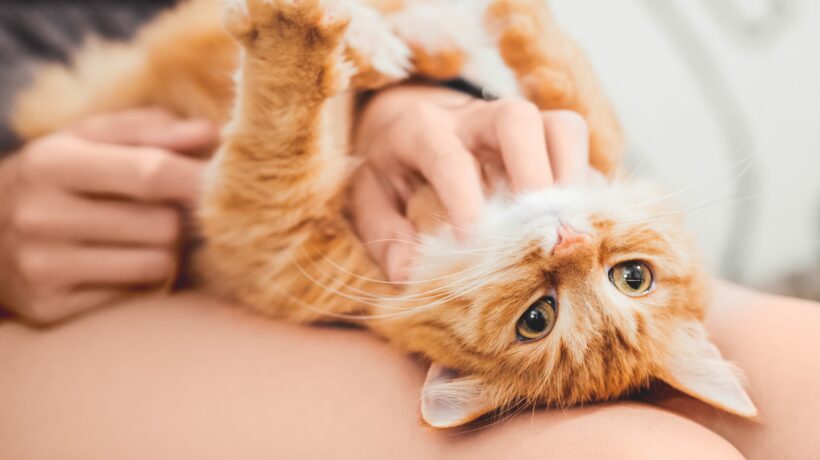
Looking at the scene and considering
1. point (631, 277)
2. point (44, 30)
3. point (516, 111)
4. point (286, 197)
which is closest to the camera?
point (516, 111)

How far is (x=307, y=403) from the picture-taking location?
2.73ft

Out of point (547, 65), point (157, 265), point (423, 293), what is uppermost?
point (547, 65)

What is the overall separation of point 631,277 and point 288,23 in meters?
0.67

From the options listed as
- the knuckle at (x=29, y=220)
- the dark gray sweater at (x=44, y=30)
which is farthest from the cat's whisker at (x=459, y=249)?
the dark gray sweater at (x=44, y=30)

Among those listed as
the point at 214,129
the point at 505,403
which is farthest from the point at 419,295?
the point at 214,129

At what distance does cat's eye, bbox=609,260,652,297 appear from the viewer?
0.90 m

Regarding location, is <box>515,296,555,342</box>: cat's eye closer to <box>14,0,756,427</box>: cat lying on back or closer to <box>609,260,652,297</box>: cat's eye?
<box>14,0,756,427</box>: cat lying on back

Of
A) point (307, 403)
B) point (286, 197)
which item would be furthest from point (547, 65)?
point (307, 403)

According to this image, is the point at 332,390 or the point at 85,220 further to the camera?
the point at 85,220

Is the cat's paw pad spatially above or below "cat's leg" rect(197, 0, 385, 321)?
above

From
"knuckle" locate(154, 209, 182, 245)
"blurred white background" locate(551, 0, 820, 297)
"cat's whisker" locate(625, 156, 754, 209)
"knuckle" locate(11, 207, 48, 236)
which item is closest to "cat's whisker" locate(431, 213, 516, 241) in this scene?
"cat's whisker" locate(625, 156, 754, 209)

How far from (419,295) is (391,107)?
0.40m

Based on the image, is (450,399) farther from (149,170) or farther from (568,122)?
(149,170)

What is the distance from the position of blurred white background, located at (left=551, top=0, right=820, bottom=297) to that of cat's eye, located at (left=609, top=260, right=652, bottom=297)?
16.3 inches
